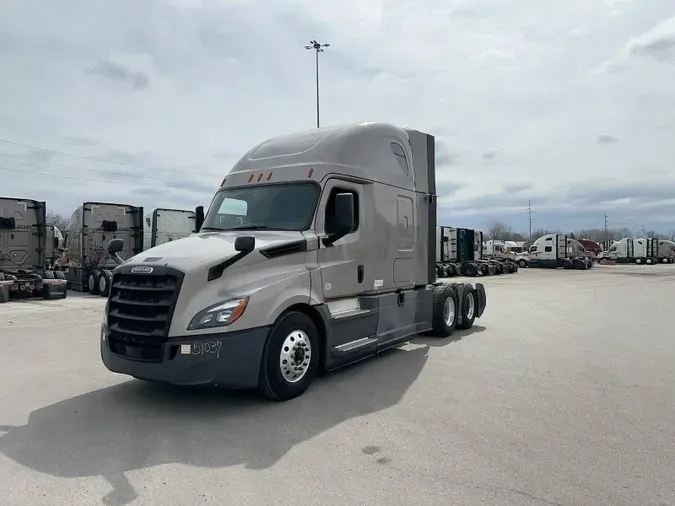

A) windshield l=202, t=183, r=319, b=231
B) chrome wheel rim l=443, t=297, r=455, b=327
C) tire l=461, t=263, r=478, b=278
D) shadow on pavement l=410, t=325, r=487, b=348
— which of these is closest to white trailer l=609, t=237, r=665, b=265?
tire l=461, t=263, r=478, b=278

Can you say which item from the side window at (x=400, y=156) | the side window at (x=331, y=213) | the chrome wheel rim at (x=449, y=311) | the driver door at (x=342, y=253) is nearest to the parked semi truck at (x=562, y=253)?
the chrome wheel rim at (x=449, y=311)

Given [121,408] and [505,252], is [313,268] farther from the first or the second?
[505,252]

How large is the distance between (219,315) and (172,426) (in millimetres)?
1139

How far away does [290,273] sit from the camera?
5.88 m

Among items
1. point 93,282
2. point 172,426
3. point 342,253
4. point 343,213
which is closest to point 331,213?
point 343,213

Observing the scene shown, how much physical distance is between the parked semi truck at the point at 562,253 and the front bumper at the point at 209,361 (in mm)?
48800

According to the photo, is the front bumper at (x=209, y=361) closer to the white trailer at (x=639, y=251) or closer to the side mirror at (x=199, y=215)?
the side mirror at (x=199, y=215)

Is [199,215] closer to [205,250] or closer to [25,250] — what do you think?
[205,250]

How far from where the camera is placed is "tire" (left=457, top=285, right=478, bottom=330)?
10750 millimetres

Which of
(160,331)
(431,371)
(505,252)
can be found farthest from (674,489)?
(505,252)

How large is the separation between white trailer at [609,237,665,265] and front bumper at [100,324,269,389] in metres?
68.3

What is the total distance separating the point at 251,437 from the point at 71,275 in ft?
68.5

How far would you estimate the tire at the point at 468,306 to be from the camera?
10750 mm

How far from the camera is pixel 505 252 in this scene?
166 feet
